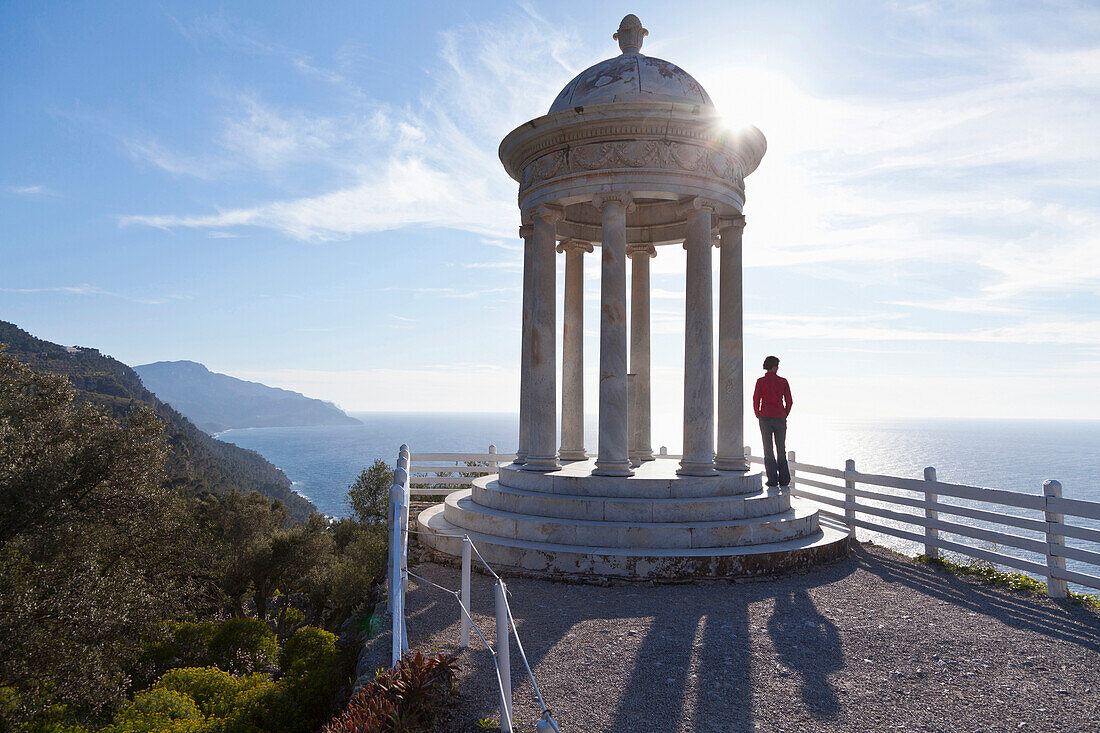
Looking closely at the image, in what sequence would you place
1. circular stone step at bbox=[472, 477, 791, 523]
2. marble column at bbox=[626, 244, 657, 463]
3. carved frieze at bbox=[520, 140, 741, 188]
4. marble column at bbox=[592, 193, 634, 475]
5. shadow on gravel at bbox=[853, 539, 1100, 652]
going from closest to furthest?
shadow on gravel at bbox=[853, 539, 1100, 652], circular stone step at bbox=[472, 477, 791, 523], marble column at bbox=[592, 193, 634, 475], carved frieze at bbox=[520, 140, 741, 188], marble column at bbox=[626, 244, 657, 463]

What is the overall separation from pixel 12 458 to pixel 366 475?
17553 millimetres

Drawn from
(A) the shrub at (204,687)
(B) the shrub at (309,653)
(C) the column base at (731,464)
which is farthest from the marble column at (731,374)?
(A) the shrub at (204,687)

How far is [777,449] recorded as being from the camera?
14734mm

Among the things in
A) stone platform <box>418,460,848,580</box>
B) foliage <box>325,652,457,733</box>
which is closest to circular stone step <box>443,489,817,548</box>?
stone platform <box>418,460,848,580</box>

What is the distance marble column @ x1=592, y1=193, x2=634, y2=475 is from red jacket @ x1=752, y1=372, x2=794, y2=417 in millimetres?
3499

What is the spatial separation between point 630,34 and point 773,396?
9.96 meters

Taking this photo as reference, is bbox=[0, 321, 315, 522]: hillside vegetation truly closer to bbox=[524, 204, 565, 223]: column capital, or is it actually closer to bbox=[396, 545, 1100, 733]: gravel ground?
bbox=[524, 204, 565, 223]: column capital

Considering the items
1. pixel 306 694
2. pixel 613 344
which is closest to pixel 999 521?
pixel 613 344

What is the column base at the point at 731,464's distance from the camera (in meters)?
14.3

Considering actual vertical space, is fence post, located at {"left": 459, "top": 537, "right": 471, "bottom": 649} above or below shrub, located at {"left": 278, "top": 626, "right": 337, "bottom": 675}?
above

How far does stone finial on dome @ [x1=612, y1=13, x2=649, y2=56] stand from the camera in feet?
51.9

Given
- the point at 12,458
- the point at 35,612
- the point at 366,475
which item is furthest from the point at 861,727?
the point at 366,475

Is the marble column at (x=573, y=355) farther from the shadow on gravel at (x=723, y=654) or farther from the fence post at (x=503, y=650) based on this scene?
the fence post at (x=503, y=650)

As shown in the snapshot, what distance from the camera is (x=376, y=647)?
7418 millimetres
